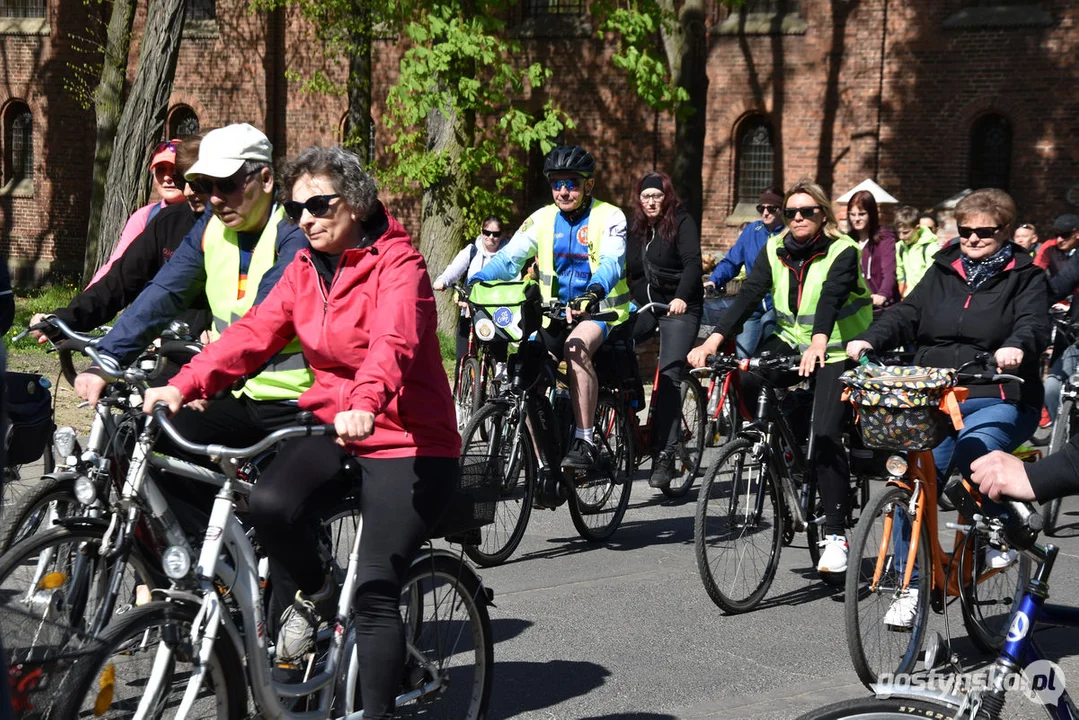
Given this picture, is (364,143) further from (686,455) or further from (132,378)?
(132,378)

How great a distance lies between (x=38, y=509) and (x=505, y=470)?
2.98m

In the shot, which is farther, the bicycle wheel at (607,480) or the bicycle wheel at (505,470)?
the bicycle wheel at (607,480)

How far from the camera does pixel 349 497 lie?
13.8 ft

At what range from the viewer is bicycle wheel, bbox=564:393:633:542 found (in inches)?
314

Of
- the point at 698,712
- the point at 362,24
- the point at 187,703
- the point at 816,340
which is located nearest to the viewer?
the point at 187,703

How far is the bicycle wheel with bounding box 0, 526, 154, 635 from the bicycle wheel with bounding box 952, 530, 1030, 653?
3365 mm

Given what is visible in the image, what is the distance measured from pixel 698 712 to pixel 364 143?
69.3 feet

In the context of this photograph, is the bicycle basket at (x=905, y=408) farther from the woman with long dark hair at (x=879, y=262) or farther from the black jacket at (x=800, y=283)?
the woman with long dark hair at (x=879, y=262)

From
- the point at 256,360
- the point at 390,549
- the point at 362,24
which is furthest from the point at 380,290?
the point at 362,24

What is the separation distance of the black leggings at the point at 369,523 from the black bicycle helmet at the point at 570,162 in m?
3.94

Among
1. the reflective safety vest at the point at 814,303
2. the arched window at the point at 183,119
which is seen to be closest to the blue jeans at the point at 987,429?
the reflective safety vest at the point at 814,303

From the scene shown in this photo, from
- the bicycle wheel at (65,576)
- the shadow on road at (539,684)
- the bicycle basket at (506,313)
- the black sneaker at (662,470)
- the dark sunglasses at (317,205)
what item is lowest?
the shadow on road at (539,684)

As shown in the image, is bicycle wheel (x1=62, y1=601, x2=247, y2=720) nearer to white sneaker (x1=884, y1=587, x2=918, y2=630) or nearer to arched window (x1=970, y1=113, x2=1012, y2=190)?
white sneaker (x1=884, y1=587, x2=918, y2=630)

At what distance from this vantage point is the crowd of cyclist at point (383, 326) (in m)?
4.00
